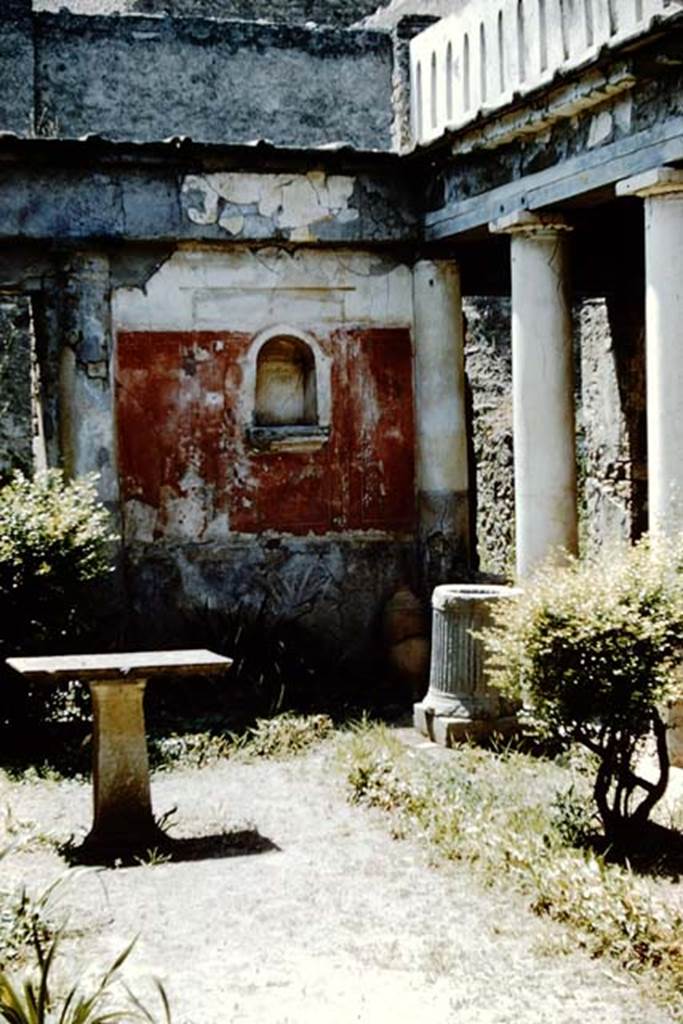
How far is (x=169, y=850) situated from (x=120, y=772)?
1.36 feet

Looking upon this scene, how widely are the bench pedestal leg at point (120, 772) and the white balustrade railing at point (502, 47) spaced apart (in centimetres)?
393

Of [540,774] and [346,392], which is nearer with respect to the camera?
[540,774]

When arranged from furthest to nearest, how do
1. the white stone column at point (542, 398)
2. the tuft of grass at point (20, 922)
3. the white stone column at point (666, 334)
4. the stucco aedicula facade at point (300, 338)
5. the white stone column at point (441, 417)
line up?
the white stone column at point (441, 417) < the stucco aedicula facade at point (300, 338) < the white stone column at point (542, 398) < the white stone column at point (666, 334) < the tuft of grass at point (20, 922)

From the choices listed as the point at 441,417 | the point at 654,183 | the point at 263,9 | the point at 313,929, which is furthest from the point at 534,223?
the point at 263,9

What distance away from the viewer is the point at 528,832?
5625 mm

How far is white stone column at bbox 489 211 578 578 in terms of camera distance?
822cm

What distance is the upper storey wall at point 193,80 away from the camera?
15672 millimetres

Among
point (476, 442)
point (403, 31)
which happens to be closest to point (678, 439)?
point (476, 442)

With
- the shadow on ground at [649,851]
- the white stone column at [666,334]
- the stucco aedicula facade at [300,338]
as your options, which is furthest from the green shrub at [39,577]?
the shadow on ground at [649,851]

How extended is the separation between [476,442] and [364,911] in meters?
10.5

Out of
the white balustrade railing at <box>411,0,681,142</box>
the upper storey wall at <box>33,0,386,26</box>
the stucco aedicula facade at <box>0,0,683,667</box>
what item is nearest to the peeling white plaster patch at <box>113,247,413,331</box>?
the stucco aedicula facade at <box>0,0,683,667</box>

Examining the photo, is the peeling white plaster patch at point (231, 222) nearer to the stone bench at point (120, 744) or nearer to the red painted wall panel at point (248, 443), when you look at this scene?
the red painted wall panel at point (248, 443)

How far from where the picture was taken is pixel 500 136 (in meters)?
8.03

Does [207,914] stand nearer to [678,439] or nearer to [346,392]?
[678,439]
